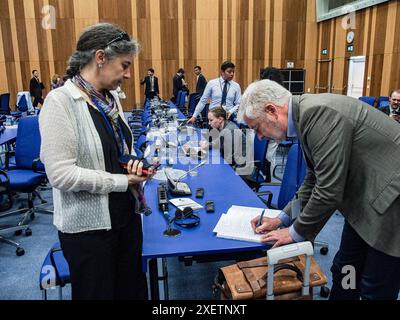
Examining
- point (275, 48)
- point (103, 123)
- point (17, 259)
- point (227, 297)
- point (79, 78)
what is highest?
point (275, 48)

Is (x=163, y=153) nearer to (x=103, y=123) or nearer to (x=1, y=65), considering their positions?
(x=103, y=123)

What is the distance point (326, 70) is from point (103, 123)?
1217 cm

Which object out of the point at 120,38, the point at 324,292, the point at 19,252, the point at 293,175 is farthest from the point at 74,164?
the point at 19,252

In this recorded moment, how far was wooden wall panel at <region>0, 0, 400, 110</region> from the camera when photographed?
11.4 m

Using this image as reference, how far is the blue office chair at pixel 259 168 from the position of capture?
11.0 feet

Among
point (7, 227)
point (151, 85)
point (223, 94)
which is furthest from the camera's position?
point (151, 85)

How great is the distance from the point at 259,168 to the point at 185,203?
1498 millimetres

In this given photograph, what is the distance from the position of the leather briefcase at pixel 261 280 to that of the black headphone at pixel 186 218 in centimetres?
35

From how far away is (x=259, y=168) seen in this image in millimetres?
3465

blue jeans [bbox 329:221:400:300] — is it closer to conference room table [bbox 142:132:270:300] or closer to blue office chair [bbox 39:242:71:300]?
conference room table [bbox 142:132:270:300]

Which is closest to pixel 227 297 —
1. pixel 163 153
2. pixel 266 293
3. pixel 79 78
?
pixel 266 293

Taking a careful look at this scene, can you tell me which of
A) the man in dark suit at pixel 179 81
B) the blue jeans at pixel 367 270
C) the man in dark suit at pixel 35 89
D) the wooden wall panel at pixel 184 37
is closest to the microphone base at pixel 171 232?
the blue jeans at pixel 367 270

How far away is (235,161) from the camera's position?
11.9 feet

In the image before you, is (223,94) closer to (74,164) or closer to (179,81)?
(74,164)
